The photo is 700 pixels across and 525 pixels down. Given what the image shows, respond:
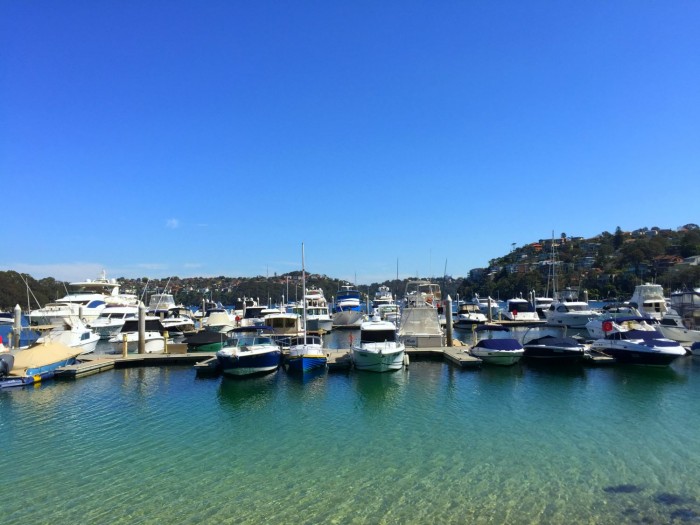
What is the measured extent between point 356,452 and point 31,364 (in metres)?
22.2

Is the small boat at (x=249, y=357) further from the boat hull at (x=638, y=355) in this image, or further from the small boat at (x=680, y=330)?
the small boat at (x=680, y=330)

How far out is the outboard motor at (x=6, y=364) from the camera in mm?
26047

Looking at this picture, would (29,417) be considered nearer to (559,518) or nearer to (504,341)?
(559,518)

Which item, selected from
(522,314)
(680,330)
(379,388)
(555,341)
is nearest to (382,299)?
(522,314)

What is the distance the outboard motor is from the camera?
26047 millimetres

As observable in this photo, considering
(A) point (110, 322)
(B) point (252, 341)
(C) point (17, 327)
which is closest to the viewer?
(B) point (252, 341)

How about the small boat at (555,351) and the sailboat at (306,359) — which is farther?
the small boat at (555,351)

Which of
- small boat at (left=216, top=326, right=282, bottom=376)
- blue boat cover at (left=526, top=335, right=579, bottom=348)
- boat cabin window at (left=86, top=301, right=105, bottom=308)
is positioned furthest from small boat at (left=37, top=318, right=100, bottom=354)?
blue boat cover at (left=526, top=335, right=579, bottom=348)

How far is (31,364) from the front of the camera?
27031mm

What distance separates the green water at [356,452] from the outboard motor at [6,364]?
2277 millimetres

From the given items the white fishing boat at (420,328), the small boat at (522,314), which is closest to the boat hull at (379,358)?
the white fishing boat at (420,328)

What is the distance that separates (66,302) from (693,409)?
70.1 m

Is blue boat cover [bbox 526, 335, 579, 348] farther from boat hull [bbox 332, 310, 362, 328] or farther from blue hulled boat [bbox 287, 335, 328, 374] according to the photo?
boat hull [bbox 332, 310, 362, 328]

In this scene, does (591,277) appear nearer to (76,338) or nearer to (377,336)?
(377,336)
